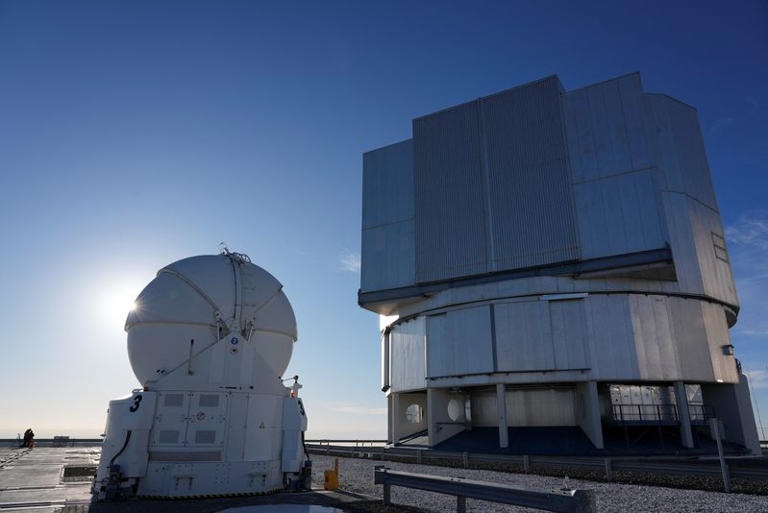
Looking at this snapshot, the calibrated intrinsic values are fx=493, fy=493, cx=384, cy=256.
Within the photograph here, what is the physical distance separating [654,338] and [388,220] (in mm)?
19999

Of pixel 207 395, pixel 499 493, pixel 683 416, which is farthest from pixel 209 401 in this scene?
pixel 683 416

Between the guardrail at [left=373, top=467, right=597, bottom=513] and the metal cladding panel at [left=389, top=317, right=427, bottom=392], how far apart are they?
23.4m

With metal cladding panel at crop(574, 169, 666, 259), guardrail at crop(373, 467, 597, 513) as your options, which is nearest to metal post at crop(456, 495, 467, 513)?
guardrail at crop(373, 467, 597, 513)

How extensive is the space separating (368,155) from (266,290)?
27.5 metres

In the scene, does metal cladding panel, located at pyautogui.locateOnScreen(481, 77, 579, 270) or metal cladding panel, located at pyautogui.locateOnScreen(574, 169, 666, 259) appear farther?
metal cladding panel, located at pyautogui.locateOnScreen(481, 77, 579, 270)

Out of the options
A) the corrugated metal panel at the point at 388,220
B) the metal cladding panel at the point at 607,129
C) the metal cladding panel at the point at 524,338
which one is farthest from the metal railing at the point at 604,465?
the metal cladding panel at the point at 607,129

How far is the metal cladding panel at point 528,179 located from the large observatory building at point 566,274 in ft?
0.30

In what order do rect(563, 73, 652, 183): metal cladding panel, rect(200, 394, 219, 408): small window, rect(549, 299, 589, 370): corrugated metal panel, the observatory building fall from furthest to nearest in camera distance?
rect(563, 73, 652, 183): metal cladding panel, rect(549, 299, 589, 370): corrugated metal panel, rect(200, 394, 219, 408): small window, the observatory building

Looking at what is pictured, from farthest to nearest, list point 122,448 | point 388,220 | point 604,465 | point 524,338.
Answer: point 388,220, point 524,338, point 604,465, point 122,448

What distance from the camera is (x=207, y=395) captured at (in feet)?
45.1

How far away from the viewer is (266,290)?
16484 mm

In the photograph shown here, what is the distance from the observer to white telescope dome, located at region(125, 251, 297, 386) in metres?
14.5

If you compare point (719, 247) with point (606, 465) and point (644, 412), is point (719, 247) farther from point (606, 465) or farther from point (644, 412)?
point (606, 465)

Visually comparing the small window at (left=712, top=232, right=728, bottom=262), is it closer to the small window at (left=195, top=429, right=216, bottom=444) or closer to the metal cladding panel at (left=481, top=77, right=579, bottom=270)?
the metal cladding panel at (left=481, top=77, right=579, bottom=270)
